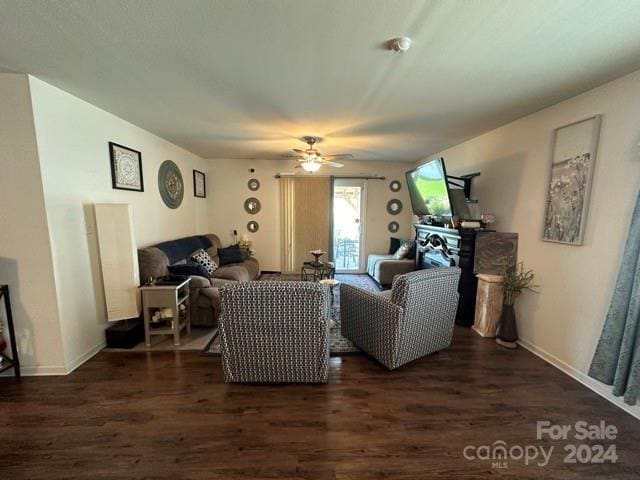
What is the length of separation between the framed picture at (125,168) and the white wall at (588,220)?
4476 mm

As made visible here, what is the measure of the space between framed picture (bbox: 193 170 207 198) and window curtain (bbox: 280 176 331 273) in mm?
1562

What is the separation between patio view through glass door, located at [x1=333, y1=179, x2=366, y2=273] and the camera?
18.7 ft

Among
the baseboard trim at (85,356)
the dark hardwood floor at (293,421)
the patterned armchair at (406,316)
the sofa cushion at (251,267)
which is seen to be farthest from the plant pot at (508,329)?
the baseboard trim at (85,356)

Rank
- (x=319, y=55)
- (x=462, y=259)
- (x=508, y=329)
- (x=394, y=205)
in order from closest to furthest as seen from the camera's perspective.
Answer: (x=319, y=55)
(x=508, y=329)
(x=462, y=259)
(x=394, y=205)

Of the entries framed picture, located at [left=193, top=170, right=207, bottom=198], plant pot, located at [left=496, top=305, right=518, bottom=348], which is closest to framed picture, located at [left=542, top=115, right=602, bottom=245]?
plant pot, located at [left=496, top=305, right=518, bottom=348]

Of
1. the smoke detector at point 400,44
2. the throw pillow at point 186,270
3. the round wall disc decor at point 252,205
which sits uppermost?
the smoke detector at point 400,44

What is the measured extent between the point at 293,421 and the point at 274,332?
0.61 metres

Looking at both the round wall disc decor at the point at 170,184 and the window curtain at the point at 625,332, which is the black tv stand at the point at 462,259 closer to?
the window curtain at the point at 625,332

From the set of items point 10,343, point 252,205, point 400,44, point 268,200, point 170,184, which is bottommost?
point 10,343

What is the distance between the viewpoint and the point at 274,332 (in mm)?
2043

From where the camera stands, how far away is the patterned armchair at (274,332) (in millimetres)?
1979

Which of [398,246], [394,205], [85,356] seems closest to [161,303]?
[85,356]

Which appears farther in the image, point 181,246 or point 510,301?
point 181,246

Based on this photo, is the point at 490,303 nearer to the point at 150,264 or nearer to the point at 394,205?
the point at 394,205
